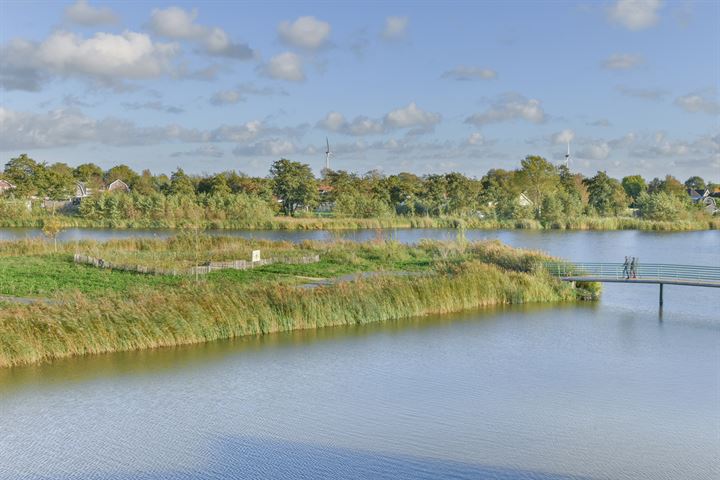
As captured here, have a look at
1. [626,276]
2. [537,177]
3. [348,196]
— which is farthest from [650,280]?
[537,177]

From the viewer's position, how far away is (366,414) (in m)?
14.3

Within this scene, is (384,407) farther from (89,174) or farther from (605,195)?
(89,174)

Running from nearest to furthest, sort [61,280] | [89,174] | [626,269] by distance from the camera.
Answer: [61,280]
[626,269]
[89,174]

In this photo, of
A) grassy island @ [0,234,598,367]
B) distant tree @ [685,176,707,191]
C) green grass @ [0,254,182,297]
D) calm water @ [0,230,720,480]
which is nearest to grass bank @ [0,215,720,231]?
grassy island @ [0,234,598,367]

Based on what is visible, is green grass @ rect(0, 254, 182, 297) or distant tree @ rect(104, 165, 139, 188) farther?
distant tree @ rect(104, 165, 139, 188)

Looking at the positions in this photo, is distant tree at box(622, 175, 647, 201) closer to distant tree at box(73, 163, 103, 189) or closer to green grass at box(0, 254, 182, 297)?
distant tree at box(73, 163, 103, 189)

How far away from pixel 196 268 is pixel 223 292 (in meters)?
7.29

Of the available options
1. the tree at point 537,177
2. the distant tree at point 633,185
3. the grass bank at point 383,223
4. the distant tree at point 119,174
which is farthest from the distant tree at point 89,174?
the distant tree at point 633,185

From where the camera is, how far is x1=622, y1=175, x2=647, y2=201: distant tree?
134m

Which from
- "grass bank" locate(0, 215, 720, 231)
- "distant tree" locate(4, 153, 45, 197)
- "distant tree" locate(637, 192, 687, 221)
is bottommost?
"grass bank" locate(0, 215, 720, 231)

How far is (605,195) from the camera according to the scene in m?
93.4

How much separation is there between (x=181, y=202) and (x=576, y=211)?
4301 cm

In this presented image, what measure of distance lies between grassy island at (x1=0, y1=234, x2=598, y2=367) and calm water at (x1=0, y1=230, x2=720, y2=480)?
62 centimetres

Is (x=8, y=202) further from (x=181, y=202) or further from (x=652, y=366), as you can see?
(x=652, y=366)
